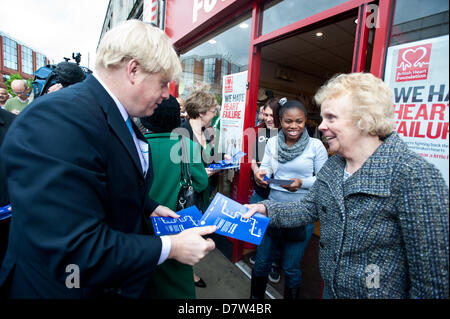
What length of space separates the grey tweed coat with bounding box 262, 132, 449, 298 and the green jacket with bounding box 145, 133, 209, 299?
961 millimetres

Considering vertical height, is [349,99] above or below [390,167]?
above

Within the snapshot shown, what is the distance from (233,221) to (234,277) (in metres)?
1.93

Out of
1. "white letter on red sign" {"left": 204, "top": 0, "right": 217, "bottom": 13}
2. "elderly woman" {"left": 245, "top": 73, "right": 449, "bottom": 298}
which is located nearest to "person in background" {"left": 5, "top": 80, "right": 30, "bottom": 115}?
"white letter on red sign" {"left": 204, "top": 0, "right": 217, "bottom": 13}

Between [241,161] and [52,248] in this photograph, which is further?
[241,161]

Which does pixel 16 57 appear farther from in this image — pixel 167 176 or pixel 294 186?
pixel 294 186

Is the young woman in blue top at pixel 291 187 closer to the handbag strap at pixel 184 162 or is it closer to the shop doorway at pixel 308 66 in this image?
the shop doorway at pixel 308 66

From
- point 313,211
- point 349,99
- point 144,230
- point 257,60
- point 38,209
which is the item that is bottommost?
point 144,230

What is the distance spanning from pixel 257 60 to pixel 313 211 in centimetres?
216

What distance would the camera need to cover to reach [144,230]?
1277 millimetres

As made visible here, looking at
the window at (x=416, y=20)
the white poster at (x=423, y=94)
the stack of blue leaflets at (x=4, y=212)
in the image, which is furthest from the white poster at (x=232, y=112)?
the stack of blue leaflets at (x=4, y=212)

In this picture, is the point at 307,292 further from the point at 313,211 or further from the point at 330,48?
the point at 330,48

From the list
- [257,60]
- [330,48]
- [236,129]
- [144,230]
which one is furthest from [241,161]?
[330,48]

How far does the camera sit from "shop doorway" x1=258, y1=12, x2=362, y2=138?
4.60 metres

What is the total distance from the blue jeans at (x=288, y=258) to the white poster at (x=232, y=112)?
1.45m
